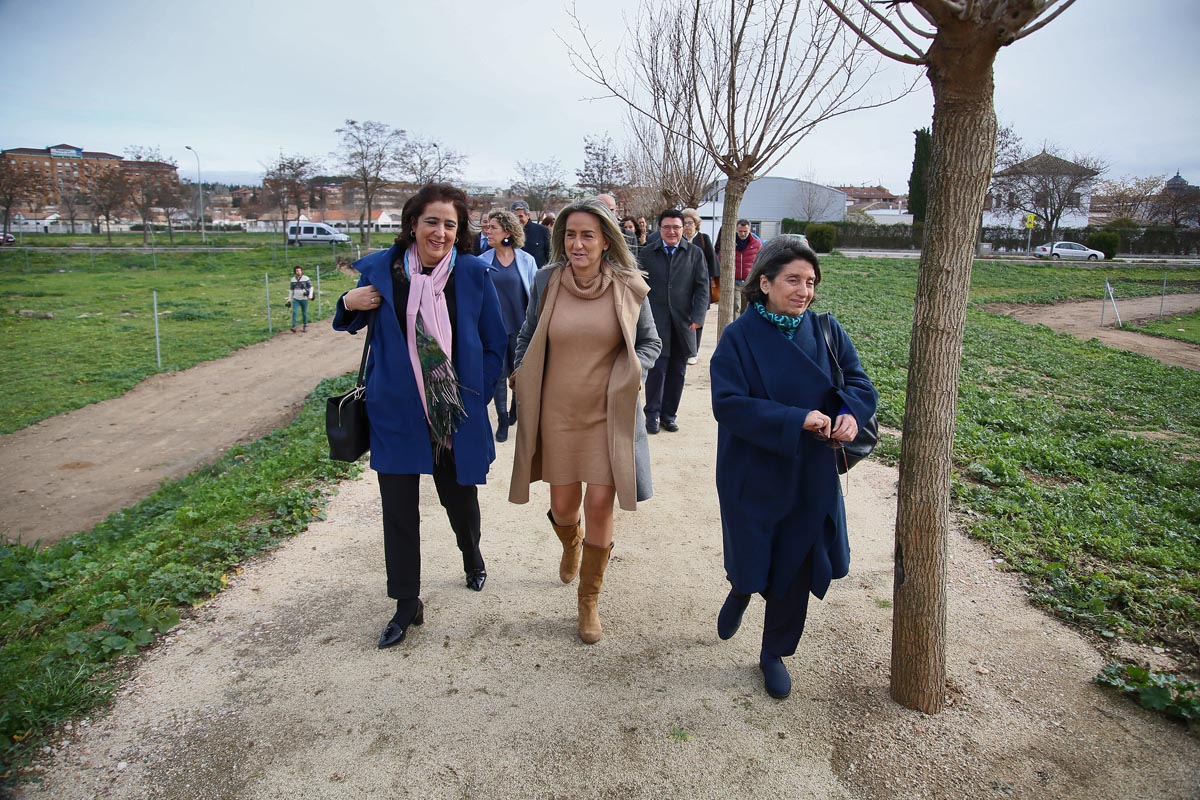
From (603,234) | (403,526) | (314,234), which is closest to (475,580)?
(403,526)

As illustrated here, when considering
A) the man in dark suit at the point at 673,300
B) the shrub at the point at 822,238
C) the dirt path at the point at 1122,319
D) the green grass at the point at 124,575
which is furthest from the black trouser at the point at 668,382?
the shrub at the point at 822,238

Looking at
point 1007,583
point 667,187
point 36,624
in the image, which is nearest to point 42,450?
point 36,624

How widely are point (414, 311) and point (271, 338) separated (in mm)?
14696

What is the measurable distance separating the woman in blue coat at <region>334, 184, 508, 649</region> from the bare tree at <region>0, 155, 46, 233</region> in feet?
140

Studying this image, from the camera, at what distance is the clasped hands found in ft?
8.69

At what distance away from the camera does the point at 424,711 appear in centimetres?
300

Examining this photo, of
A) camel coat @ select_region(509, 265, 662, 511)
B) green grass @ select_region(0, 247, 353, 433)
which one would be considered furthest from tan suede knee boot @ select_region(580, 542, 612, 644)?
green grass @ select_region(0, 247, 353, 433)

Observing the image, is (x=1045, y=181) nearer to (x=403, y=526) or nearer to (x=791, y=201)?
(x=791, y=201)

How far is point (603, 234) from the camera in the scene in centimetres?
341

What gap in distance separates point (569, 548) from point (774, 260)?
1.91 metres

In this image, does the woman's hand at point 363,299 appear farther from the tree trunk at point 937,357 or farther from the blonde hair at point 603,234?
the tree trunk at point 937,357

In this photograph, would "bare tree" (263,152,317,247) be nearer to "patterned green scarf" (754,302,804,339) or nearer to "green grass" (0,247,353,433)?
"green grass" (0,247,353,433)

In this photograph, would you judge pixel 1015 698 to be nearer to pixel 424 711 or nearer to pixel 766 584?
pixel 766 584

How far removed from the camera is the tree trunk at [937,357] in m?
2.53
